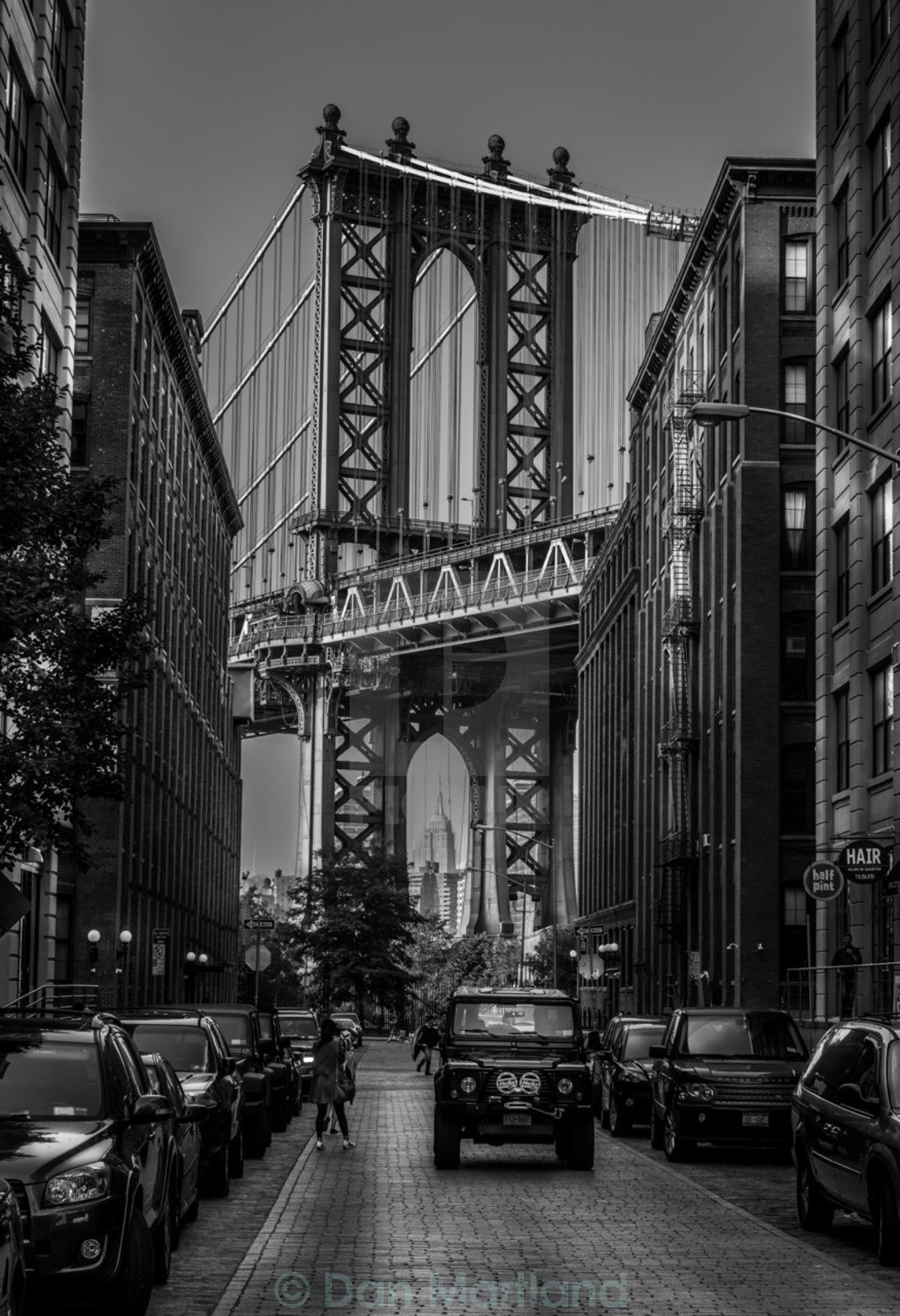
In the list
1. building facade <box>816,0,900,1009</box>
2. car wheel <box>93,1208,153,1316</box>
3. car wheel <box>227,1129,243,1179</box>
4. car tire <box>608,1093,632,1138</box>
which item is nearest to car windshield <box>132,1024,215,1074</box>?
car wheel <box>227,1129,243,1179</box>

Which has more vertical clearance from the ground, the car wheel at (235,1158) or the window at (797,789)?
the window at (797,789)

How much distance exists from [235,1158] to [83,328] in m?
45.4

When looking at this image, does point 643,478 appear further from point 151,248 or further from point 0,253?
point 0,253

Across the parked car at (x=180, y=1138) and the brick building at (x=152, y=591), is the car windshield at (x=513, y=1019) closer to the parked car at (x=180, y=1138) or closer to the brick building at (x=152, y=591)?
the parked car at (x=180, y=1138)

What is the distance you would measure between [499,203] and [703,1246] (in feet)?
463

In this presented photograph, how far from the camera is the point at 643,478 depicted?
277ft

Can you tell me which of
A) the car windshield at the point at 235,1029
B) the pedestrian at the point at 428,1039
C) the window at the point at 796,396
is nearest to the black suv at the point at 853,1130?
the car windshield at the point at 235,1029

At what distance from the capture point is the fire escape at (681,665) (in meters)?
67.1

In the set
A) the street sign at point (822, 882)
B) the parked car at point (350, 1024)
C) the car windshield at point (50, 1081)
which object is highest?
the street sign at point (822, 882)

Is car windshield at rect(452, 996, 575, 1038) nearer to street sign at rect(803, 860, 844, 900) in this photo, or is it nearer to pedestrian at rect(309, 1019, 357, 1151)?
pedestrian at rect(309, 1019, 357, 1151)

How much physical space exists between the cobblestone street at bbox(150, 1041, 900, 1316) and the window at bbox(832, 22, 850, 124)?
2525 centimetres

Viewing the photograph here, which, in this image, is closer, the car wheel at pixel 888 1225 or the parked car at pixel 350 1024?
the car wheel at pixel 888 1225

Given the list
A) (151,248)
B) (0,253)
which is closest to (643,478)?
(151,248)

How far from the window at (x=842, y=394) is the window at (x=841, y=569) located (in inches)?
64.7
